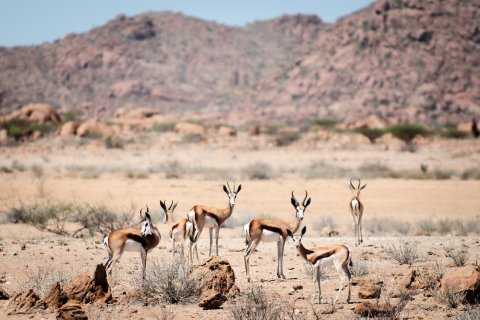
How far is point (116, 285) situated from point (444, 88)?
86.9 meters

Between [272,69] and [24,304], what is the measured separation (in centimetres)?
11970

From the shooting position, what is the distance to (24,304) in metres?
8.03

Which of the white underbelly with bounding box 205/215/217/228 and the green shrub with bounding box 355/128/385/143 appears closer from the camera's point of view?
the white underbelly with bounding box 205/215/217/228

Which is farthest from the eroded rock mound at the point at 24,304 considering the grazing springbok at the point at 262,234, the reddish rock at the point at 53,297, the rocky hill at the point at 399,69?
the rocky hill at the point at 399,69

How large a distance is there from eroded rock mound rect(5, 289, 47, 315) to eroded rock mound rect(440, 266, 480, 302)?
227 inches

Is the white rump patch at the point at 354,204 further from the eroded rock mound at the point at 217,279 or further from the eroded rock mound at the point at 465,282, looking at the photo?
the eroded rock mound at the point at 217,279

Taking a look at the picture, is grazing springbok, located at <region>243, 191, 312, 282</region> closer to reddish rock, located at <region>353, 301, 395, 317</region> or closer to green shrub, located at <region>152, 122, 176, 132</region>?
reddish rock, located at <region>353, 301, 395, 317</region>

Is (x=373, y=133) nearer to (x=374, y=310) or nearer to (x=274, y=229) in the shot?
(x=274, y=229)

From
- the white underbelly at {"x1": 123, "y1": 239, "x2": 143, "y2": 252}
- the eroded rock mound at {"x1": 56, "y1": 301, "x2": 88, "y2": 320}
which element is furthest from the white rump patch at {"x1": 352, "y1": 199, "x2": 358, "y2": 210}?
the eroded rock mound at {"x1": 56, "y1": 301, "x2": 88, "y2": 320}

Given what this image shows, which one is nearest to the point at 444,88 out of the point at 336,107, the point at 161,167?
the point at 336,107

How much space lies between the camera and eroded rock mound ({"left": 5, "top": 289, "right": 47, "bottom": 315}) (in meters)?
8.00

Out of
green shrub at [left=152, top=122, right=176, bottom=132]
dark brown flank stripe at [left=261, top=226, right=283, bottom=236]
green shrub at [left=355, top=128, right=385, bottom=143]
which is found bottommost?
dark brown flank stripe at [left=261, top=226, right=283, bottom=236]

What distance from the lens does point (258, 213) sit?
1972 centimetres

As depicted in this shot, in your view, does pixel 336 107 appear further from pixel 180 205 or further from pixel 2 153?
pixel 180 205
